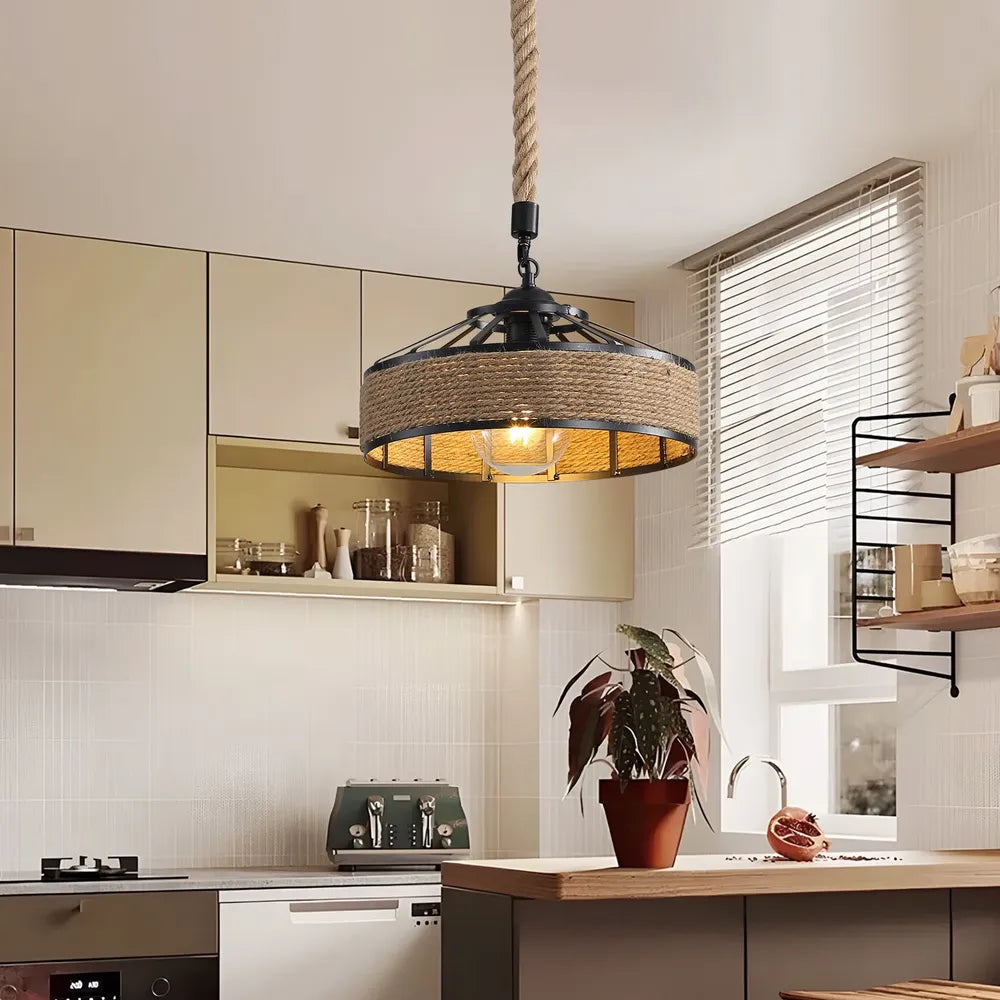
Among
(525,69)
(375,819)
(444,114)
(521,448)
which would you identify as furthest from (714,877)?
(375,819)

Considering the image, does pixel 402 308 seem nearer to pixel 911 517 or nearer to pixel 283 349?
pixel 283 349

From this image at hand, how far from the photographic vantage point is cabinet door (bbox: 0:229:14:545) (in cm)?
391

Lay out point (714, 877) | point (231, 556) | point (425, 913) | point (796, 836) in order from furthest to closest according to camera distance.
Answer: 1. point (231, 556)
2. point (425, 913)
3. point (796, 836)
4. point (714, 877)

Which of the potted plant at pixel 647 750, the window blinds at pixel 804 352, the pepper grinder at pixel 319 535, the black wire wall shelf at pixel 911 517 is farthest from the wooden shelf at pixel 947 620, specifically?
the pepper grinder at pixel 319 535

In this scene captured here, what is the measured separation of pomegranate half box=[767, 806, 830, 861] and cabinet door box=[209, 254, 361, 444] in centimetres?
194

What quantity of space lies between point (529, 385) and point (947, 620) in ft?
4.87

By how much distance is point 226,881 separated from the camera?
386cm

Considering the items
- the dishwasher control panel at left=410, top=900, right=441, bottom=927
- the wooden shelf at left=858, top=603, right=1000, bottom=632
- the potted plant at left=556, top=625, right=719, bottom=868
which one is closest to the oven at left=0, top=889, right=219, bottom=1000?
the dishwasher control panel at left=410, top=900, right=441, bottom=927

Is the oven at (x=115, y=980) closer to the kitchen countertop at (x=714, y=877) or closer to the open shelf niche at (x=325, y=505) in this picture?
the open shelf niche at (x=325, y=505)

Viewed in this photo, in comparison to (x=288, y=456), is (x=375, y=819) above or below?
below

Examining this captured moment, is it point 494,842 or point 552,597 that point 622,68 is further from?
point 494,842

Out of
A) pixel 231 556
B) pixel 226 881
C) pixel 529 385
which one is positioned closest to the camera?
pixel 529 385

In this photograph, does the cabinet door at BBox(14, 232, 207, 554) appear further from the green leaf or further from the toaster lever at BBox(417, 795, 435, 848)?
the green leaf

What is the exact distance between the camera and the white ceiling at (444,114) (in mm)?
2906
